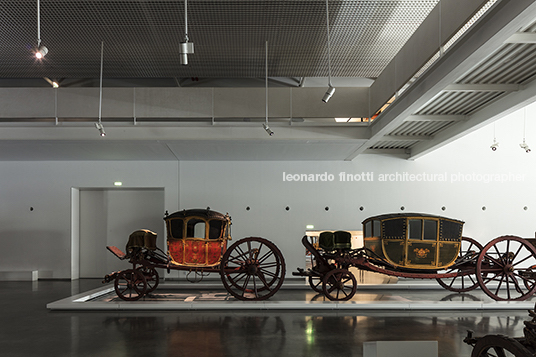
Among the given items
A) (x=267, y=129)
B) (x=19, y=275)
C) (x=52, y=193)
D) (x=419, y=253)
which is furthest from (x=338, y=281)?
(x=19, y=275)

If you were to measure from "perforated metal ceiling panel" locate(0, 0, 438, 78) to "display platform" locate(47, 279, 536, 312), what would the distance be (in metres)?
5.60

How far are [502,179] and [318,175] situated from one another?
220 inches

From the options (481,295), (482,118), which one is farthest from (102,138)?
(481,295)

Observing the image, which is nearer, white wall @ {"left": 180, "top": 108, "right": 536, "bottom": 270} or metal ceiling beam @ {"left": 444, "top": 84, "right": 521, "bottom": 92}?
metal ceiling beam @ {"left": 444, "top": 84, "right": 521, "bottom": 92}

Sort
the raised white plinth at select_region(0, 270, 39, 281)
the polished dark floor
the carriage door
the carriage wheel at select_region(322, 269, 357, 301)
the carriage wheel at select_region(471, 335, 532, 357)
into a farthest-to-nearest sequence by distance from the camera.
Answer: the carriage door
the raised white plinth at select_region(0, 270, 39, 281)
the carriage wheel at select_region(322, 269, 357, 301)
the polished dark floor
the carriage wheel at select_region(471, 335, 532, 357)

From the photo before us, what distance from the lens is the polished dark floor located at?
17.6 feet

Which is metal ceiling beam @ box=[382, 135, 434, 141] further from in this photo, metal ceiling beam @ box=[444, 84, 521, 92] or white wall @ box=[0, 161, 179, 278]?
white wall @ box=[0, 161, 179, 278]

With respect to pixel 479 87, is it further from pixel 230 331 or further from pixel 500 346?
pixel 230 331

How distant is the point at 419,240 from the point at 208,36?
6190 mm

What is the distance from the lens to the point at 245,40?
941cm

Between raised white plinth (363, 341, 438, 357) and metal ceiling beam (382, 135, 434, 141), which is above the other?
metal ceiling beam (382, 135, 434, 141)

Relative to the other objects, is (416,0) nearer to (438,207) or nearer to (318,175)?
(318,175)

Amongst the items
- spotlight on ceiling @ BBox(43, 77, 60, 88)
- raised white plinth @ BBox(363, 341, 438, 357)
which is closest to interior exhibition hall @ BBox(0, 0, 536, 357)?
raised white plinth @ BBox(363, 341, 438, 357)

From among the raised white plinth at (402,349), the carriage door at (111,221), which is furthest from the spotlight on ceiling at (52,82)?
the raised white plinth at (402,349)
